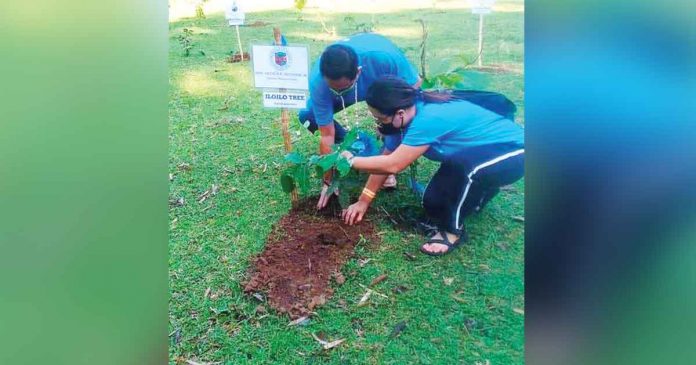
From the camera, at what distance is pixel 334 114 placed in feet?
7.03

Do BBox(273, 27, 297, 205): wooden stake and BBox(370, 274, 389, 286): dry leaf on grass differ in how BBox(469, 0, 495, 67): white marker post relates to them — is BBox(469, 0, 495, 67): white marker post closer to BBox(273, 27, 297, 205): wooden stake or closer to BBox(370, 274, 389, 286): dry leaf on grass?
BBox(273, 27, 297, 205): wooden stake

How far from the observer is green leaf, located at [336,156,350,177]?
2.06 meters

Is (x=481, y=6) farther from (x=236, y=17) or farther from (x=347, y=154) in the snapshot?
(x=236, y=17)

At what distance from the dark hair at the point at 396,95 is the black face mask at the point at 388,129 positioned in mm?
50

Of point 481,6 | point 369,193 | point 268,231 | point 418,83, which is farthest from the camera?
point 268,231

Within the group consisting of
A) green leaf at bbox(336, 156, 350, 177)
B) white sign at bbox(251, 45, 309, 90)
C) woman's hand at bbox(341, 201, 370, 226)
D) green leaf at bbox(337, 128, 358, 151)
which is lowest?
woman's hand at bbox(341, 201, 370, 226)

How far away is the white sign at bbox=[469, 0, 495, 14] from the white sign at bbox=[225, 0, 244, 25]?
0.94m

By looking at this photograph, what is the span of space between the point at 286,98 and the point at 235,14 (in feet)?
1.36

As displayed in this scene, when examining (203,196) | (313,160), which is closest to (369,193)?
(313,160)

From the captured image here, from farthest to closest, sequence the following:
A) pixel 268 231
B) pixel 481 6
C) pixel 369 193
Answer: pixel 268 231, pixel 369 193, pixel 481 6

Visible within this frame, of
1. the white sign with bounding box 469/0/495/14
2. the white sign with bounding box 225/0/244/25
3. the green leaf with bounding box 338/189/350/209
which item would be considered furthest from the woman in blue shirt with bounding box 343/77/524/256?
the white sign with bounding box 225/0/244/25

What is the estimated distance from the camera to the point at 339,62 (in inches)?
79.2
